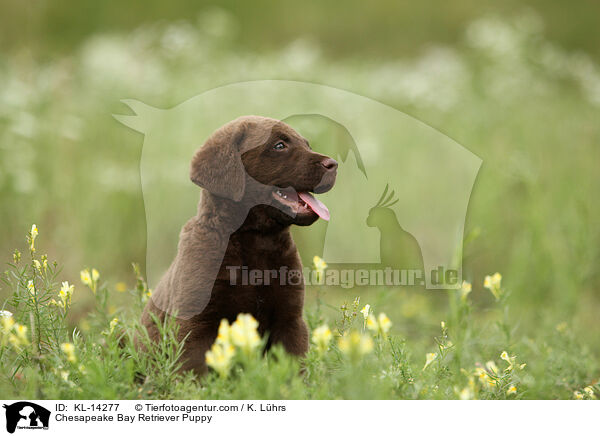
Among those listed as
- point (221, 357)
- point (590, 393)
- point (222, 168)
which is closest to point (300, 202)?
point (222, 168)

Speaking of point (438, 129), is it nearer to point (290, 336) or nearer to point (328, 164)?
point (328, 164)

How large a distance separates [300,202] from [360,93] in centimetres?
296

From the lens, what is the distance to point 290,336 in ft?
9.18

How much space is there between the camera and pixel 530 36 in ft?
22.1

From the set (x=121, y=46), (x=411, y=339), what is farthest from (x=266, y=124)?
(x=121, y=46)

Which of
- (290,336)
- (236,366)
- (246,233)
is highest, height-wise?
(246,233)

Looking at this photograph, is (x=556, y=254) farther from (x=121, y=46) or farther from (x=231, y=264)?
(x=121, y=46)

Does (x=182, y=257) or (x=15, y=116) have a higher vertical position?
(x=15, y=116)

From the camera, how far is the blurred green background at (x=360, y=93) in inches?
200

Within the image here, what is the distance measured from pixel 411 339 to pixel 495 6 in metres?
5.38

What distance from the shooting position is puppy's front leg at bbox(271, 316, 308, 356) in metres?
2.79
